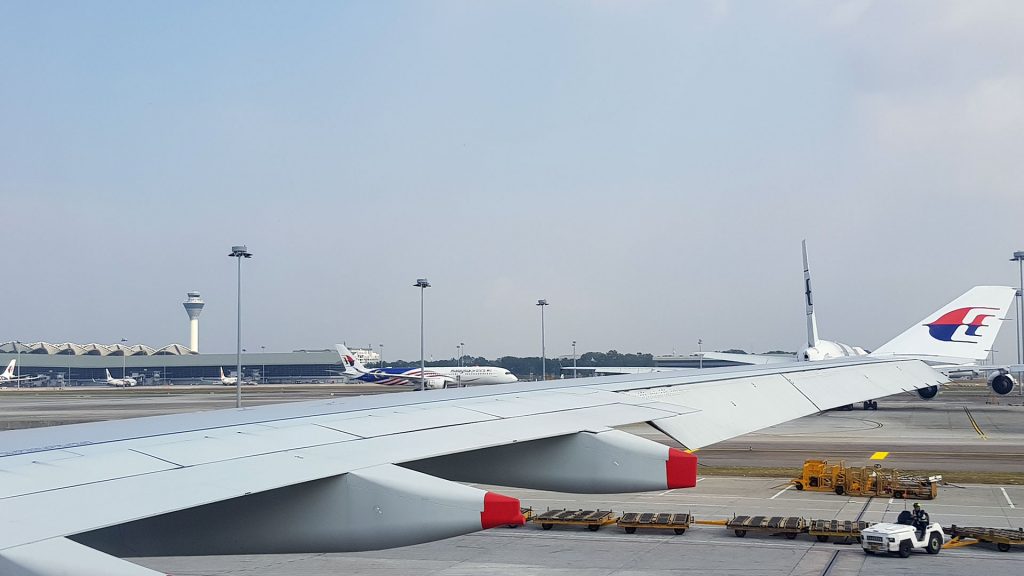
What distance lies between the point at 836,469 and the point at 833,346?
3251cm

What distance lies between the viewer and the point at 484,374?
9856 centimetres

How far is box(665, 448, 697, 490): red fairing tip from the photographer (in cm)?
586

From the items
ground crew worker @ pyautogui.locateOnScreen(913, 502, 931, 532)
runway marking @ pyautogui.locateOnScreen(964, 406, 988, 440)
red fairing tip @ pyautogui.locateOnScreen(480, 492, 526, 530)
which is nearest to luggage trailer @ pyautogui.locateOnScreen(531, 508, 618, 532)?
ground crew worker @ pyautogui.locateOnScreen(913, 502, 931, 532)

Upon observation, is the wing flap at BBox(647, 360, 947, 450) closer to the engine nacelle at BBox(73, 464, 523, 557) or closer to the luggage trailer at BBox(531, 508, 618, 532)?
the engine nacelle at BBox(73, 464, 523, 557)

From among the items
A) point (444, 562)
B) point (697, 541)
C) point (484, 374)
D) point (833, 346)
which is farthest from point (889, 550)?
point (484, 374)

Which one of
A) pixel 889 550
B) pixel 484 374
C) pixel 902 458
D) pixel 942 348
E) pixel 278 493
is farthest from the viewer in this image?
A: pixel 484 374

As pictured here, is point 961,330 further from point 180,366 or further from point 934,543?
point 180,366

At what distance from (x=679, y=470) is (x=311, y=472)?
251 cm

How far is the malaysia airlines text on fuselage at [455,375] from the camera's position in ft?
317

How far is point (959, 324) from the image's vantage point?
18.0 meters

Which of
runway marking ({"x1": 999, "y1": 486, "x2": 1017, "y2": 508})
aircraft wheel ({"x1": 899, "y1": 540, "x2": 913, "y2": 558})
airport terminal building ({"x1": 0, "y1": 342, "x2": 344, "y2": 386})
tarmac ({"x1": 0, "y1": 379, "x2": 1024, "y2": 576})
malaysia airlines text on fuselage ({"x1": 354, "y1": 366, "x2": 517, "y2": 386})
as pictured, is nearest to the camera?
tarmac ({"x1": 0, "y1": 379, "x2": 1024, "y2": 576})

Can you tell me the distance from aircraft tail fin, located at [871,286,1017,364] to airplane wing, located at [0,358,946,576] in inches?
402

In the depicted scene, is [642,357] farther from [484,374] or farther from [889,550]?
[889,550]

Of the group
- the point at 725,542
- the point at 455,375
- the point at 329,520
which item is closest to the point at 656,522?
the point at 725,542
